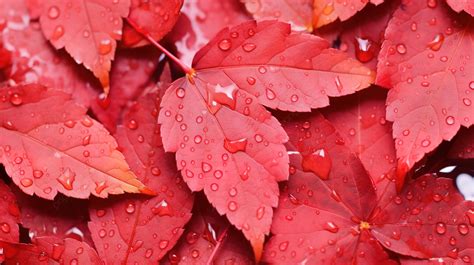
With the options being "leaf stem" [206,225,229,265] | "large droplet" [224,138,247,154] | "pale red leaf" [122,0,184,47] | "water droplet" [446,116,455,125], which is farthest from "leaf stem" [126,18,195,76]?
"water droplet" [446,116,455,125]

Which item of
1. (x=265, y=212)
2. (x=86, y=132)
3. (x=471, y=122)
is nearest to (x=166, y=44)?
(x=86, y=132)

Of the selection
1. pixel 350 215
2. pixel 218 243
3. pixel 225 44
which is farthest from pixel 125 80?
pixel 350 215

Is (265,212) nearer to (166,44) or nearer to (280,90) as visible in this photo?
(280,90)

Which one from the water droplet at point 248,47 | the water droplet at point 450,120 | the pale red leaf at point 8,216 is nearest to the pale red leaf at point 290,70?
the water droplet at point 248,47

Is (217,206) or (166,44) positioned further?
(166,44)

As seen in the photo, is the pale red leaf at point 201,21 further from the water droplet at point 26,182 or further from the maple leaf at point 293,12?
the water droplet at point 26,182

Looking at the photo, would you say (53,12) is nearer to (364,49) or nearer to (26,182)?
(26,182)
